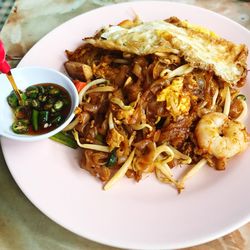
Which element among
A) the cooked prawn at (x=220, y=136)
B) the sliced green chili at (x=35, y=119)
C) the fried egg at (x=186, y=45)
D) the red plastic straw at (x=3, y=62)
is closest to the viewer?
the red plastic straw at (x=3, y=62)

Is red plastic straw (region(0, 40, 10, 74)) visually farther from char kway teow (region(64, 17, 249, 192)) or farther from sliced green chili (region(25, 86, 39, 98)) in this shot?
A: char kway teow (region(64, 17, 249, 192))

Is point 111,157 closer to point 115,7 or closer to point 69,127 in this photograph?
point 69,127

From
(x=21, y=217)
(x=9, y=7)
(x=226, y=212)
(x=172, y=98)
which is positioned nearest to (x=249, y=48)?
(x=172, y=98)

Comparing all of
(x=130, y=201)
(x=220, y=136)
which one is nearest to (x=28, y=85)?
(x=130, y=201)

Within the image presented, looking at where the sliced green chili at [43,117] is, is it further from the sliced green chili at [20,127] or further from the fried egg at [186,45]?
the fried egg at [186,45]

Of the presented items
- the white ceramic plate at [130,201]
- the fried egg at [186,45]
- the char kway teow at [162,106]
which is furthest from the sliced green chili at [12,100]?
the fried egg at [186,45]

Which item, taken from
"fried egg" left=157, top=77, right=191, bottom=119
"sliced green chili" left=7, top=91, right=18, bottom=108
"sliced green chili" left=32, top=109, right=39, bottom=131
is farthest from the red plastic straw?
"fried egg" left=157, top=77, right=191, bottom=119
